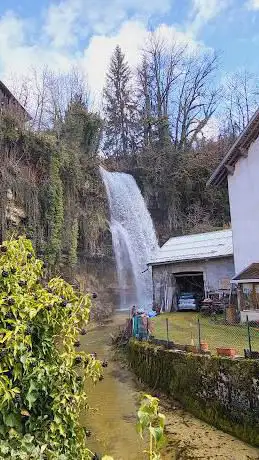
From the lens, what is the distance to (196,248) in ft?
76.0

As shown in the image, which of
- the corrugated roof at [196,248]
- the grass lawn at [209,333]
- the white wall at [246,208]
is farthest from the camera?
the corrugated roof at [196,248]

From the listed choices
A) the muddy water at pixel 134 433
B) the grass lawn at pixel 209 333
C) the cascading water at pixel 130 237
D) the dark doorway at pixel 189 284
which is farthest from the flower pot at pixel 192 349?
the cascading water at pixel 130 237

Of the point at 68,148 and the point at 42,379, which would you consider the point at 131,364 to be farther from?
the point at 68,148

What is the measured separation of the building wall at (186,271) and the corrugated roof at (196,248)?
41 cm

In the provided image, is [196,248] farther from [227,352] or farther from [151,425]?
[151,425]

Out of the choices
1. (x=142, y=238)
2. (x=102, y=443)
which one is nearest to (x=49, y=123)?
(x=142, y=238)

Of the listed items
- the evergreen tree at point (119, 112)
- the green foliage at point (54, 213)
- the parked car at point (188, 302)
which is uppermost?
the evergreen tree at point (119, 112)

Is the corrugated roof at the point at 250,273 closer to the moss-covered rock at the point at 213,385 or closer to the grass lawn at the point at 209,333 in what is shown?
the grass lawn at the point at 209,333

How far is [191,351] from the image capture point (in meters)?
11.1

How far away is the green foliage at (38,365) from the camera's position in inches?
129

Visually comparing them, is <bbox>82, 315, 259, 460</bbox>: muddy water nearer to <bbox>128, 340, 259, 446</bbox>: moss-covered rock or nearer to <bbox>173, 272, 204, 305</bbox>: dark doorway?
<bbox>128, 340, 259, 446</bbox>: moss-covered rock

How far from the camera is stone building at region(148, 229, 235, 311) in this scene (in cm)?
2106

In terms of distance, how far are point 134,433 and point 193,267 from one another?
1380 cm

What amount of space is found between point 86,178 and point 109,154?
1580cm
